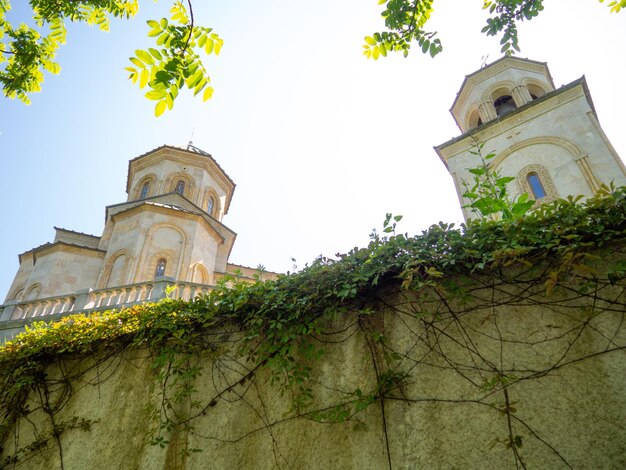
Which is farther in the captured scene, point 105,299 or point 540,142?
point 540,142

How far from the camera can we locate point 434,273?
9.67 ft

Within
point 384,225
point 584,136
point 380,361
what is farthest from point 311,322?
point 584,136

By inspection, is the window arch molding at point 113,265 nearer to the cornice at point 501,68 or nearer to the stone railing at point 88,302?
the stone railing at point 88,302

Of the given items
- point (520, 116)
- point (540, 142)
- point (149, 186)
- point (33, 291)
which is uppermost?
point (149, 186)

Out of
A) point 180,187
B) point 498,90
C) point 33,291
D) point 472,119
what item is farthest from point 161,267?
point 498,90

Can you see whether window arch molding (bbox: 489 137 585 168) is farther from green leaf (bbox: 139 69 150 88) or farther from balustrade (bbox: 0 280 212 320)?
green leaf (bbox: 139 69 150 88)

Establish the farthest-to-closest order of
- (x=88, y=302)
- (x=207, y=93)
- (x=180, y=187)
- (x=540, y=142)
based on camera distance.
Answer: (x=180, y=187) < (x=540, y=142) < (x=88, y=302) < (x=207, y=93)

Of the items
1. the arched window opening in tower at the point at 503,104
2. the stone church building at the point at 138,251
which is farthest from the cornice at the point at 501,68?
the stone church building at the point at 138,251

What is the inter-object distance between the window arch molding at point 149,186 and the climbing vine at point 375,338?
55.3ft

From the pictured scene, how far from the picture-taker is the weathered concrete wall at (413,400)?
2.57 meters

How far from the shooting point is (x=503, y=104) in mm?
17062

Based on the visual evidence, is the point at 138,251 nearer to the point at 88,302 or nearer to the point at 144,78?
the point at 88,302

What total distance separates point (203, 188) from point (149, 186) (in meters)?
2.99

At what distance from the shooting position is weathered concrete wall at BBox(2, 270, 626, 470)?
2.57m
